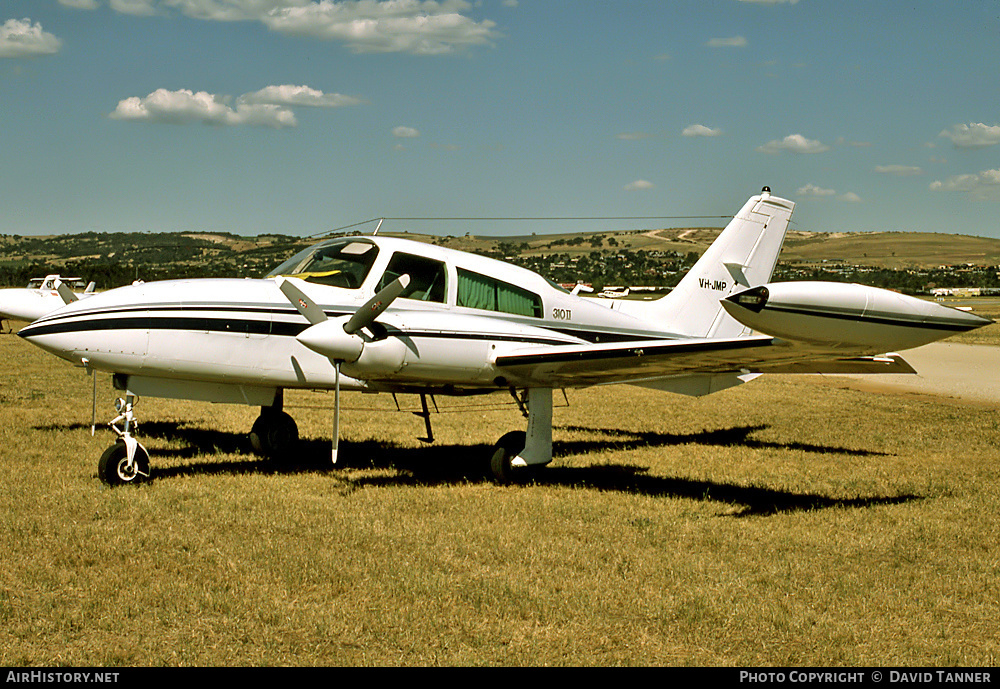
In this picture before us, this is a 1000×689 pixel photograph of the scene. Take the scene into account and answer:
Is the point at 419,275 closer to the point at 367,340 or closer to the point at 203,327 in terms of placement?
the point at 367,340

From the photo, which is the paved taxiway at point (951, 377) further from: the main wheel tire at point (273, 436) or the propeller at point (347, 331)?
the propeller at point (347, 331)

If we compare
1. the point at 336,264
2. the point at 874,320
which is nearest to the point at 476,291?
the point at 336,264

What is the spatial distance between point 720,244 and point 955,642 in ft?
29.9

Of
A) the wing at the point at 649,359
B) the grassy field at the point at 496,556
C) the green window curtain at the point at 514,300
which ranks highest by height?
the green window curtain at the point at 514,300

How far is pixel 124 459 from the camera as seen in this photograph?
379 inches

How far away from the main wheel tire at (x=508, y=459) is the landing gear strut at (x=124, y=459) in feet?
13.3

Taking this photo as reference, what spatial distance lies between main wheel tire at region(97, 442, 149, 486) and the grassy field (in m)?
0.17

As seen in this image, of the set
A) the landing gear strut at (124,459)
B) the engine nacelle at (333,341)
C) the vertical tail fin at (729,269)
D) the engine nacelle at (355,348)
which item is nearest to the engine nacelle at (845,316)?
the engine nacelle at (355,348)

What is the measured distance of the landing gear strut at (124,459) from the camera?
953cm

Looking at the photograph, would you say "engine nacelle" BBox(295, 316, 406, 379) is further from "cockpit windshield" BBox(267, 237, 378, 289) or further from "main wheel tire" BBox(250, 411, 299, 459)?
"main wheel tire" BBox(250, 411, 299, 459)

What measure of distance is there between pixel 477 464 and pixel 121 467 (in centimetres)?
463

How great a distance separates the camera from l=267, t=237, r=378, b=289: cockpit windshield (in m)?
10.4

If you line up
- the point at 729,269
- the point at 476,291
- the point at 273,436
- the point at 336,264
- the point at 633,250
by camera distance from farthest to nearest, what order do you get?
the point at 633,250 → the point at 729,269 → the point at 273,436 → the point at 476,291 → the point at 336,264

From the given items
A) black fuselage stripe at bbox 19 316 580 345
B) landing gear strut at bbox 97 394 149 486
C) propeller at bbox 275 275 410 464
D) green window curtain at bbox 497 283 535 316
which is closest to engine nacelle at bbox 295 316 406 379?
propeller at bbox 275 275 410 464
